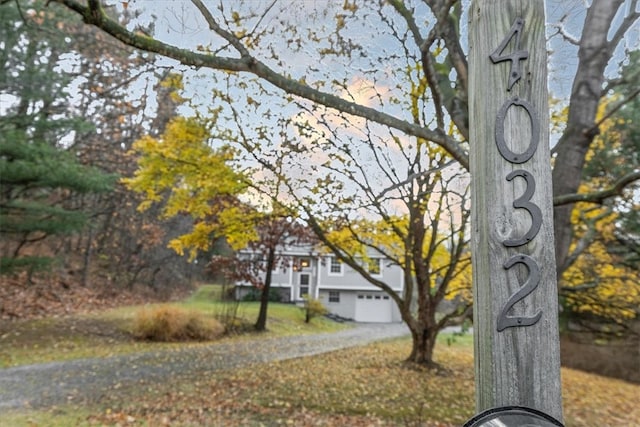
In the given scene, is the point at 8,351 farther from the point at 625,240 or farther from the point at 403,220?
the point at 625,240

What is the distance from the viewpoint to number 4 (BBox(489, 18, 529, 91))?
98cm

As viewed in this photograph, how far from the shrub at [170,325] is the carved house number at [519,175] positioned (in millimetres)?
10412

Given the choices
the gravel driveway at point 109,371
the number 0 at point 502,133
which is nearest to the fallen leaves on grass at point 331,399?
the gravel driveway at point 109,371

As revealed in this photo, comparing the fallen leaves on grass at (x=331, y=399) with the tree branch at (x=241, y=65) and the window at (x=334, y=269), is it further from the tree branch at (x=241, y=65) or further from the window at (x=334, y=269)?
the window at (x=334, y=269)

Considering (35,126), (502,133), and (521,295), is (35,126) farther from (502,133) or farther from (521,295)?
(521,295)

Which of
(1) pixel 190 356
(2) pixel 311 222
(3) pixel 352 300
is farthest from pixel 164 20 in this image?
(3) pixel 352 300

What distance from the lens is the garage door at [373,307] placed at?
23.0 m

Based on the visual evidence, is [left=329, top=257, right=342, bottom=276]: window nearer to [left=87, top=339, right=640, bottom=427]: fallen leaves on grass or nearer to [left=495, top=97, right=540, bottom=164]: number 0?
[left=87, top=339, right=640, bottom=427]: fallen leaves on grass

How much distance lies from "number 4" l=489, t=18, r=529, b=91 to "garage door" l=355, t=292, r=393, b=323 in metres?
22.8

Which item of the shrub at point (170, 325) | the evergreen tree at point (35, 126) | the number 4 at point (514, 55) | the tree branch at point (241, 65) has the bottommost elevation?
the shrub at point (170, 325)

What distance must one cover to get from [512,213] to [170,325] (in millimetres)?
10522

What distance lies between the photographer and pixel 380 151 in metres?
5.90

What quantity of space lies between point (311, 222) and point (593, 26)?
14.2 feet

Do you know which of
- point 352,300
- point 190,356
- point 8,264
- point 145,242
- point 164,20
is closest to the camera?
point 164,20
